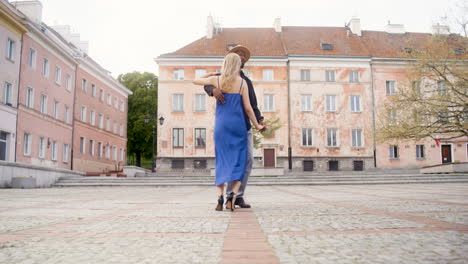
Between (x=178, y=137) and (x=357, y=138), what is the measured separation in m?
16.9

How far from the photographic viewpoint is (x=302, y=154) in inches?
1474

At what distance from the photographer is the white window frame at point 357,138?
124 feet

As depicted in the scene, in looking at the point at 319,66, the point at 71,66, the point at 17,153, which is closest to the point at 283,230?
the point at 17,153

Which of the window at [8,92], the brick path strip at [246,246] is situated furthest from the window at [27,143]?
the brick path strip at [246,246]

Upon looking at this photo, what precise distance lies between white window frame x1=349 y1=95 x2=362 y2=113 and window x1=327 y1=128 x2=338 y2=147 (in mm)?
2742

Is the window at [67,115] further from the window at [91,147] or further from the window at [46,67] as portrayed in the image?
the window at [91,147]

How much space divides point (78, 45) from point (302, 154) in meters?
25.0

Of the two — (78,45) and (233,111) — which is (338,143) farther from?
(233,111)

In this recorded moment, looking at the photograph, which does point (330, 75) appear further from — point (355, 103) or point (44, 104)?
point (44, 104)

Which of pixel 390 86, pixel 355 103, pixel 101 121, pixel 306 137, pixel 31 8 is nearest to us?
pixel 31 8

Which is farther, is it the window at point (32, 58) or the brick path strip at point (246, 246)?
the window at point (32, 58)

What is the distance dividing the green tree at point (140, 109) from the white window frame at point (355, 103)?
943 inches

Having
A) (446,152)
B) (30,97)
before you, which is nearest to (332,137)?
(446,152)

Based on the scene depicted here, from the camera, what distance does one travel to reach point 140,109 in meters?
51.1
